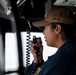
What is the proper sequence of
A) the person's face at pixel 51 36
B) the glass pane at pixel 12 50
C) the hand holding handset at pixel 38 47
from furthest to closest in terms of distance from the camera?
the hand holding handset at pixel 38 47 → the person's face at pixel 51 36 → the glass pane at pixel 12 50

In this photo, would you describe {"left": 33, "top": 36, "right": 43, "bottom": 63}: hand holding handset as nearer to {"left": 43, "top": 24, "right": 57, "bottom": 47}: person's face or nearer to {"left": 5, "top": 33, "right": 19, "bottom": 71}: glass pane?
{"left": 43, "top": 24, "right": 57, "bottom": 47}: person's face

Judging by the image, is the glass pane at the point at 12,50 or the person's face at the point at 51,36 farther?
the person's face at the point at 51,36

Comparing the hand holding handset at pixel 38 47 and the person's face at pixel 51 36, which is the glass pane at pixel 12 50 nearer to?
the person's face at pixel 51 36

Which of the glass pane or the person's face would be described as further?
the person's face

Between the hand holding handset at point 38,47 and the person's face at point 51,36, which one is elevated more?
the person's face at point 51,36

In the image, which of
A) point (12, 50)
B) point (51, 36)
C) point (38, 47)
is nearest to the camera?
point (12, 50)

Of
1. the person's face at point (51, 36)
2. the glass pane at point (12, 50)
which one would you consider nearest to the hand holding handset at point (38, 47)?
the person's face at point (51, 36)

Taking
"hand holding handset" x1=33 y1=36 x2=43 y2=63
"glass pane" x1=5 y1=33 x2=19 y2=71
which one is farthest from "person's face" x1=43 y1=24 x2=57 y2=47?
"hand holding handset" x1=33 y1=36 x2=43 y2=63

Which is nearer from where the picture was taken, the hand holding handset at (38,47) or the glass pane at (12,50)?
the glass pane at (12,50)

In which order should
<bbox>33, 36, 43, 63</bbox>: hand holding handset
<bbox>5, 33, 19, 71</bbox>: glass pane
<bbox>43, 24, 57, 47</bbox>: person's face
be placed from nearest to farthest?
1. <bbox>5, 33, 19, 71</bbox>: glass pane
2. <bbox>43, 24, 57, 47</bbox>: person's face
3. <bbox>33, 36, 43, 63</bbox>: hand holding handset

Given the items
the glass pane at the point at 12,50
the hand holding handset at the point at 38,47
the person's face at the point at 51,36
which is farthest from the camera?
the hand holding handset at the point at 38,47

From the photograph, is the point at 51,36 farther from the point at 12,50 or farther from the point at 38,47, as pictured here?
the point at 38,47

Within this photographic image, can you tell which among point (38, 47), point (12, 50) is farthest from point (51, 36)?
point (38, 47)

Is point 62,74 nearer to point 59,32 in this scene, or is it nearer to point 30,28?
point 59,32
